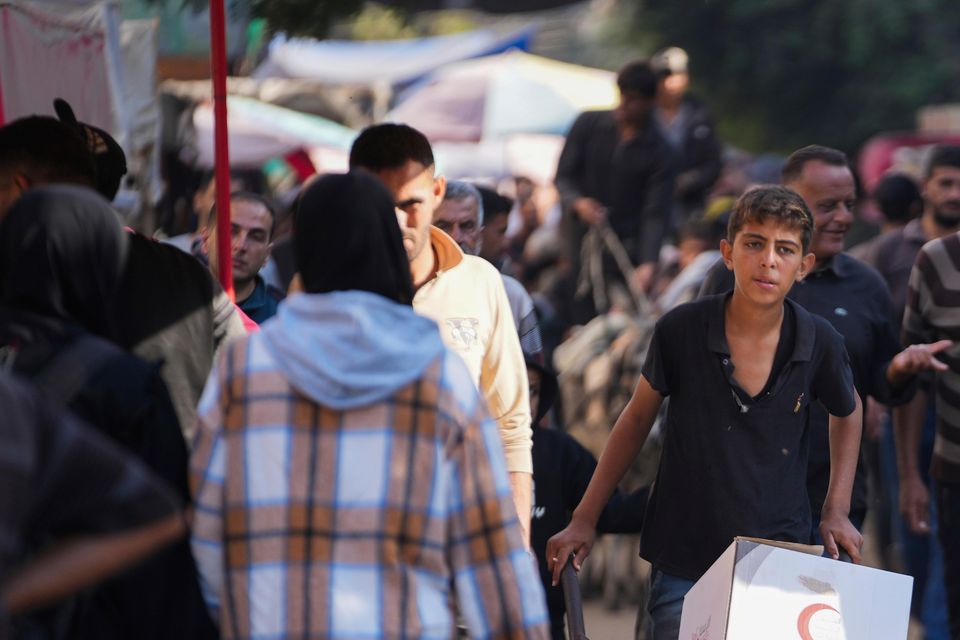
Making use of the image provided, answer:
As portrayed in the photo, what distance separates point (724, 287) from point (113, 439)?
8.47 feet

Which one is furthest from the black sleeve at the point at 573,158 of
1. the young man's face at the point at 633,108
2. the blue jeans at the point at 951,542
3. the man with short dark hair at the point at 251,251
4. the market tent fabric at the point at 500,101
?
the market tent fabric at the point at 500,101

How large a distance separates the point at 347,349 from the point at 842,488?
80.4 inches

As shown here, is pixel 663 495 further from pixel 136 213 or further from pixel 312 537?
pixel 136 213

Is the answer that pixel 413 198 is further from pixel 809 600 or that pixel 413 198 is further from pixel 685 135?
pixel 685 135

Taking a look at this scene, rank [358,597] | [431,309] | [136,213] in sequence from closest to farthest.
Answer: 1. [358,597]
2. [431,309]
3. [136,213]

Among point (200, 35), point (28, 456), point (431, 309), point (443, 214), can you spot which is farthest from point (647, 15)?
point (28, 456)

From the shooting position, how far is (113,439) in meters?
3.05

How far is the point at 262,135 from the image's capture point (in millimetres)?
15367

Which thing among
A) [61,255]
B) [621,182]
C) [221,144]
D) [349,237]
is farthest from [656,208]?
[61,255]

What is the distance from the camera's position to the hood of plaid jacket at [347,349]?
2.96 meters

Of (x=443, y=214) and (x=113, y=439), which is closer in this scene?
(x=113, y=439)

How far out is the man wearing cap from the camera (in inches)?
Answer: 420

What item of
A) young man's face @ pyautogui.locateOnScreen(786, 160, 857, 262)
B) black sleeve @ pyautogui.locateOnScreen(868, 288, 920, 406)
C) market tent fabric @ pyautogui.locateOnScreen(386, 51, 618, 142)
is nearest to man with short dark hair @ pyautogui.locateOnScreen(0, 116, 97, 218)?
young man's face @ pyautogui.locateOnScreen(786, 160, 857, 262)

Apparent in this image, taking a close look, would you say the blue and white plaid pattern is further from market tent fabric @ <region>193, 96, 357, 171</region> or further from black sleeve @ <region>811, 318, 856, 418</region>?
market tent fabric @ <region>193, 96, 357, 171</region>
